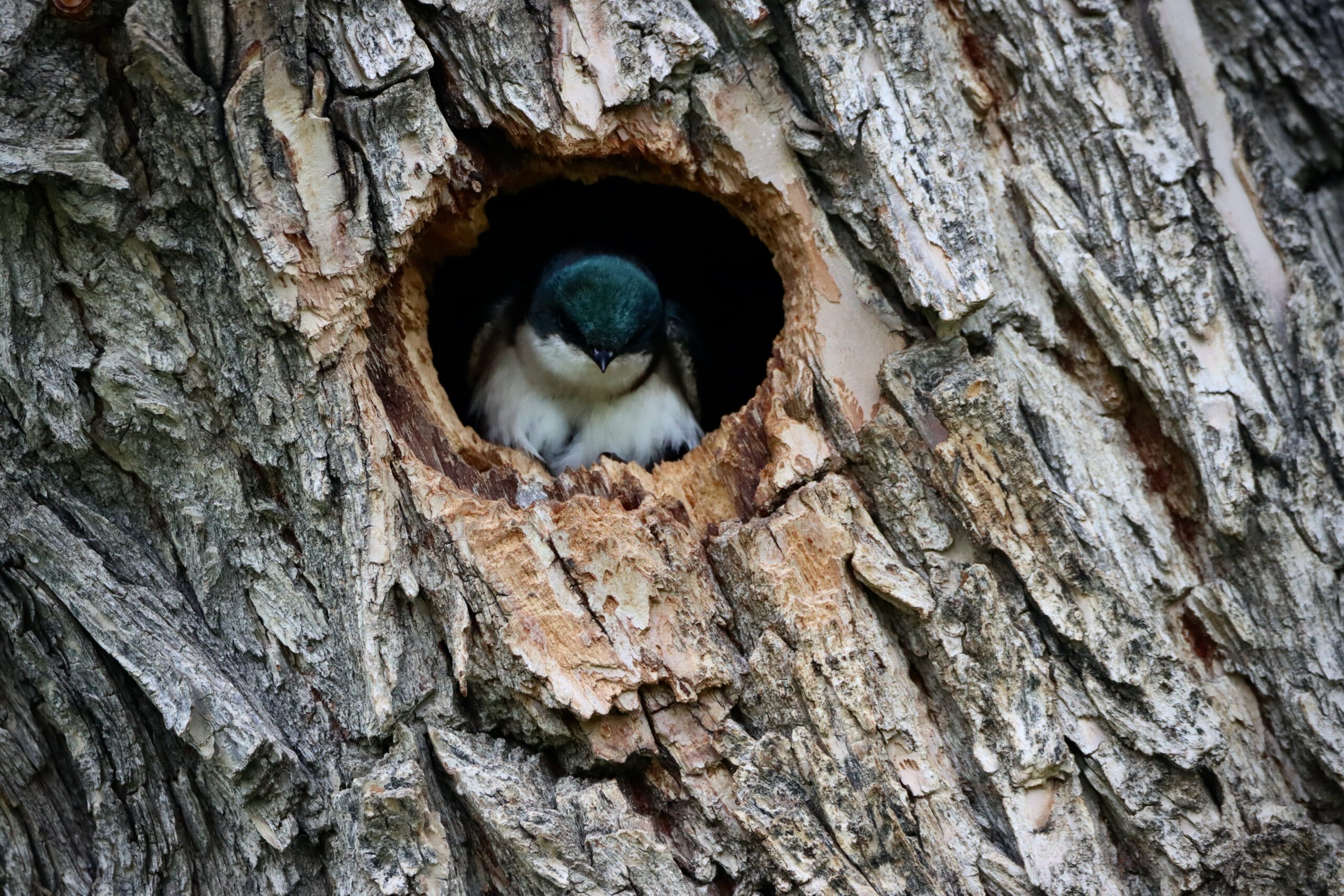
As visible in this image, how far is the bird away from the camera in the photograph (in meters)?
3.75

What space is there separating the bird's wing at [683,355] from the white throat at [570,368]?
164 mm

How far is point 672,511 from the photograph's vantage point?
110 inches

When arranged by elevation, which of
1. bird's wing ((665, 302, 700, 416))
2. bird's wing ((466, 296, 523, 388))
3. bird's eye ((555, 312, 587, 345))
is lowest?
bird's wing ((466, 296, 523, 388))

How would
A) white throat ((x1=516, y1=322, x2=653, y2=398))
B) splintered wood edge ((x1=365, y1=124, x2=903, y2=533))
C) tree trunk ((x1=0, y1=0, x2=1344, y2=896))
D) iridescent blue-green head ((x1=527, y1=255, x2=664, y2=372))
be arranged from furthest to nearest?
white throat ((x1=516, y1=322, x2=653, y2=398)), iridescent blue-green head ((x1=527, y1=255, x2=664, y2=372)), splintered wood edge ((x1=365, y1=124, x2=903, y2=533)), tree trunk ((x1=0, y1=0, x2=1344, y2=896))

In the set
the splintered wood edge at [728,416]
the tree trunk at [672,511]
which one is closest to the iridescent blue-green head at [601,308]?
the splintered wood edge at [728,416]

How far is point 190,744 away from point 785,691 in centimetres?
136

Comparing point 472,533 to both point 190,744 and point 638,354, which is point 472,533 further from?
point 638,354

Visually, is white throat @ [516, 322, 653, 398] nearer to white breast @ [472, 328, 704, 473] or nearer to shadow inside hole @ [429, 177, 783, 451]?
white breast @ [472, 328, 704, 473]

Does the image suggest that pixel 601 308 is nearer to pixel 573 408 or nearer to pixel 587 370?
pixel 587 370

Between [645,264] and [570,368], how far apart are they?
0.84m

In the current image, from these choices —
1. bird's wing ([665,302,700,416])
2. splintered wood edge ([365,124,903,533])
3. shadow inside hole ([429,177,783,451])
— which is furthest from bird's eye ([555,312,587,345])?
splintered wood edge ([365,124,903,533])

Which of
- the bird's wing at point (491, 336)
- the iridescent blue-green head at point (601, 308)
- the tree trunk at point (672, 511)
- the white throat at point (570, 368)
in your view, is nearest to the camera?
the tree trunk at point (672, 511)

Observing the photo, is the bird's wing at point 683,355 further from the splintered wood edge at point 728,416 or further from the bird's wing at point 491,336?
the splintered wood edge at point 728,416

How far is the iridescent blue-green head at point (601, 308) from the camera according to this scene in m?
3.72
